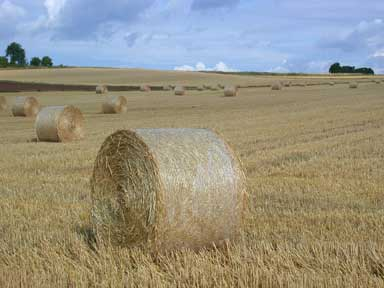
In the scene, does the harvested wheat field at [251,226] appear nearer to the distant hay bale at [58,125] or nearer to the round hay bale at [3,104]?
the distant hay bale at [58,125]

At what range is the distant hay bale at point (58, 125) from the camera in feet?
49.4

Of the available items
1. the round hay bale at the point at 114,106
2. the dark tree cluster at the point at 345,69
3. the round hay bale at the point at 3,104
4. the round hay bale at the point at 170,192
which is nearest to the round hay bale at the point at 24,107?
the round hay bale at the point at 114,106

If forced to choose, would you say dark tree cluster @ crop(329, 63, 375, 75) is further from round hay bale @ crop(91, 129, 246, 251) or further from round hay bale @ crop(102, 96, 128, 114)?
round hay bale @ crop(91, 129, 246, 251)

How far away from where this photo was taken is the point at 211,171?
5520 millimetres

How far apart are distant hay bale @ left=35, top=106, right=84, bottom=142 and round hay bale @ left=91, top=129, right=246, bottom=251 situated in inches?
368

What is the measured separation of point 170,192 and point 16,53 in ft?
371

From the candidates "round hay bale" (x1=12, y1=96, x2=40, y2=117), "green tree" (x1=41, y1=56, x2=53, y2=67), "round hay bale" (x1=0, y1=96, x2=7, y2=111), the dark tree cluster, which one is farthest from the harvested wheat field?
"green tree" (x1=41, y1=56, x2=53, y2=67)

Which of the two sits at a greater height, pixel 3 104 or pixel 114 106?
pixel 114 106

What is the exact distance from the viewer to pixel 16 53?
112m

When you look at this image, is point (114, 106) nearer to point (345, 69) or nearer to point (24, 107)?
point (24, 107)

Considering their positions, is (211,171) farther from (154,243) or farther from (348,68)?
(348,68)

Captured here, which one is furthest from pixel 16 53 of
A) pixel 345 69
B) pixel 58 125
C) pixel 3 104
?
pixel 58 125

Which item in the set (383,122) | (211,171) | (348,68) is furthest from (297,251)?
(348,68)

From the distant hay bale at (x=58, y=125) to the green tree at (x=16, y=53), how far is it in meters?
101
